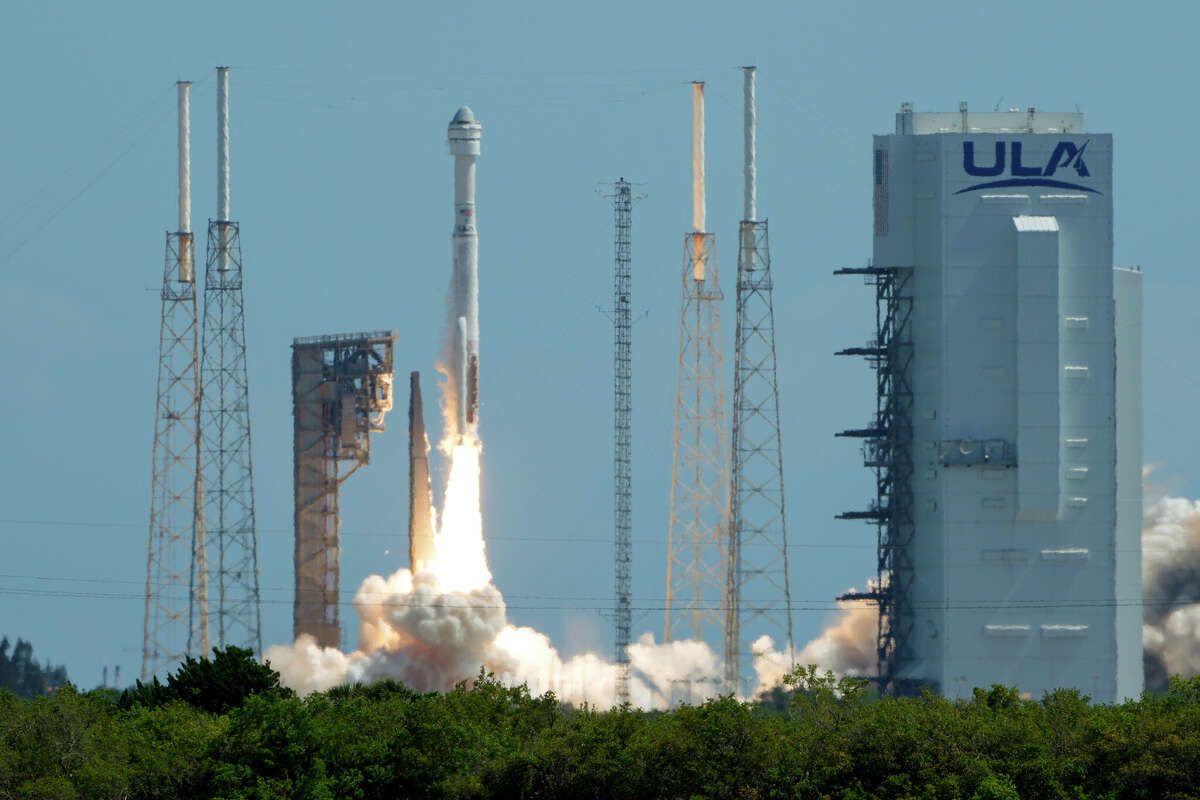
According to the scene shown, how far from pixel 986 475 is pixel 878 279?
891cm

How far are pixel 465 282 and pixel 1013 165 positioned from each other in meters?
21.1

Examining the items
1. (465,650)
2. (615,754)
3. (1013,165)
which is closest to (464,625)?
(465,650)

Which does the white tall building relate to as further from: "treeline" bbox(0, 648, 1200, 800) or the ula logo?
"treeline" bbox(0, 648, 1200, 800)

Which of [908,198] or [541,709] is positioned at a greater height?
[908,198]

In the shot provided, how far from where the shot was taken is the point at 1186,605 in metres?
119

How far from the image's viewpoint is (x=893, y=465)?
11069 cm

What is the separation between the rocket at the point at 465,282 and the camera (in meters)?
107

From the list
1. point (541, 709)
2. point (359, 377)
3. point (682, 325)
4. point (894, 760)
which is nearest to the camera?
point (894, 760)

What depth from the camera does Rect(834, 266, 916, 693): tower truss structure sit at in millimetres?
110312

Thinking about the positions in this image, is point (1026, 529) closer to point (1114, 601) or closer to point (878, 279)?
point (1114, 601)

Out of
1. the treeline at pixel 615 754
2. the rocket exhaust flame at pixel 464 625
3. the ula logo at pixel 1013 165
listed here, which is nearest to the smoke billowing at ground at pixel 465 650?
the rocket exhaust flame at pixel 464 625

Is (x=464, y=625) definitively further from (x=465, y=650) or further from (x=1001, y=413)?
(x=1001, y=413)

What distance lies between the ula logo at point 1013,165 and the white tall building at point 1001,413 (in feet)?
0.17

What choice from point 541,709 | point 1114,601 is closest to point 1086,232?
point 1114,601
